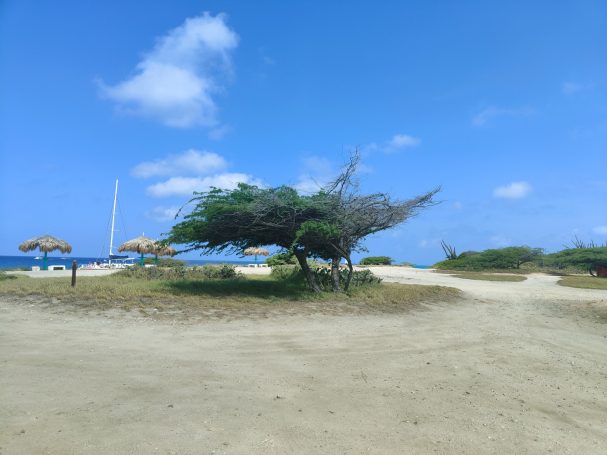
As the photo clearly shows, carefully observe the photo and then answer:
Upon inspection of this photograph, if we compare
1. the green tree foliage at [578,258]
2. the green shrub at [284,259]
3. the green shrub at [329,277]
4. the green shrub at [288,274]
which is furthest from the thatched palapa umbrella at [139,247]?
the green tree foliage at [578,258]

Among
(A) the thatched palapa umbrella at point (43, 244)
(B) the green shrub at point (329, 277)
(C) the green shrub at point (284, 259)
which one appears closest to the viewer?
(B) the green shrub at point (329, 277)

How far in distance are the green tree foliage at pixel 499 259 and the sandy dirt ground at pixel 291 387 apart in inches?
1158

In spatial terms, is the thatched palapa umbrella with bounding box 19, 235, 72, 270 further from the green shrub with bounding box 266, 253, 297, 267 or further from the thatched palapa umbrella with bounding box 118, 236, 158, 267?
the green shrub with bounding box 266, 253, 297, 267

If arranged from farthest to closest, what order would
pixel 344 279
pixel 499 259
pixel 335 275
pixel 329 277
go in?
pixel 499 259 < pixel 344 279 < pixel 329 277 < pixel 335 275

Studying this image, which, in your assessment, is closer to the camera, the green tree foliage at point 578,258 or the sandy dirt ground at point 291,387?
the sandy dirt ground at point 291,387

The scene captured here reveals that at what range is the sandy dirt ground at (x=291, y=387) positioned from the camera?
3.90 metres

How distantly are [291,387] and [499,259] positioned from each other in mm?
36831

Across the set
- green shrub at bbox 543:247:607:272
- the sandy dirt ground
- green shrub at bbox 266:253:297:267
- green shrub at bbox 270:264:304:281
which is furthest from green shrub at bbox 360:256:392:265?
the sandy dirt ground

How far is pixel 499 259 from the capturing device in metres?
38.1

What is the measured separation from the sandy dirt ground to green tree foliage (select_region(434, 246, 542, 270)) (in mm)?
29413

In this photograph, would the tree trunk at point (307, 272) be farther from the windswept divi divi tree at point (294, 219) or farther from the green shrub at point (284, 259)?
the green shrub at point (284, 259)

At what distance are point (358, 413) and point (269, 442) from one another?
3.77 ft

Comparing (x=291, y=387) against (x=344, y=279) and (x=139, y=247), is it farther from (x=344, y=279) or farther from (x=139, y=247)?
(x=139, y=247)

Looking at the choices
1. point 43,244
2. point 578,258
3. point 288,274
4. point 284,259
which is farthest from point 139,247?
point 578,258
